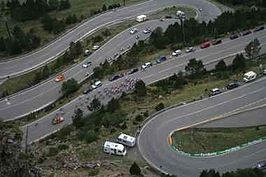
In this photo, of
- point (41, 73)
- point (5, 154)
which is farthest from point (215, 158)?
point (41, 73)

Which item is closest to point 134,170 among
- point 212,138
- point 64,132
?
point 212,138

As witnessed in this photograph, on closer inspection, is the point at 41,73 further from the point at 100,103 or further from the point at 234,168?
the point at 234,168

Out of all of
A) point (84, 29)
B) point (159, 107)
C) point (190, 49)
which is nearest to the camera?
point (159, 107)

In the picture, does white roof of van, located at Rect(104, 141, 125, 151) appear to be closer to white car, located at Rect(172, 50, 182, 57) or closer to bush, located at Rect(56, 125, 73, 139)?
bush, located at Rect(56, 125, 73, 139)

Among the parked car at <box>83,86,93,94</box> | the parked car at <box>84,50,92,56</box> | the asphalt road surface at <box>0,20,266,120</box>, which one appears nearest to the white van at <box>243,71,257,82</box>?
the asphalt road surface at <box>0,20,266,120</box>

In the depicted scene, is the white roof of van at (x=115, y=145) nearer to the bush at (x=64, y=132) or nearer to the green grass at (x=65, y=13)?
the bush at (x=64, y=132)

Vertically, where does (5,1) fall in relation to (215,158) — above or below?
above

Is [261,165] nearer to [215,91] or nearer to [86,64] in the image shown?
[215,91]
